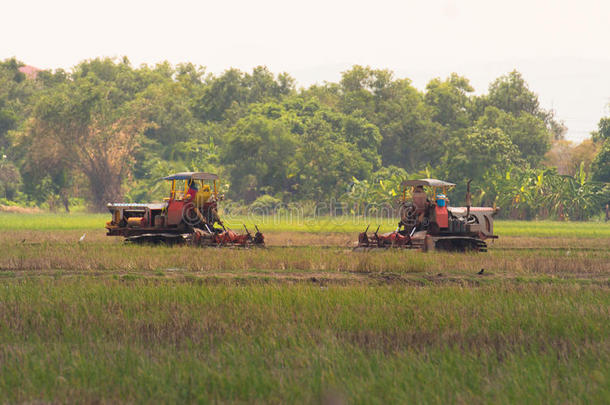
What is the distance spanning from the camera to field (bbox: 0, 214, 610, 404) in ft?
24.8

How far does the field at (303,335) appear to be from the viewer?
7570mm

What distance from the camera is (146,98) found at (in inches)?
3221

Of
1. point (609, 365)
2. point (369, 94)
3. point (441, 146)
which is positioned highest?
point (369, 94)

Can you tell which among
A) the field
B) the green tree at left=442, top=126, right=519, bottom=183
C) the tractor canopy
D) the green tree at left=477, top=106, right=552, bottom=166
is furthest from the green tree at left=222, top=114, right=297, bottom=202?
the field

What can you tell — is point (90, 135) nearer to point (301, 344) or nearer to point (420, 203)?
point (420, 203)

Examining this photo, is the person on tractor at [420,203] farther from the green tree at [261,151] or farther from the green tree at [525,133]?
the green tree at [525,133]

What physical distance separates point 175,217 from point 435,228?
26.4ft

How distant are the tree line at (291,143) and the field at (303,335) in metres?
43.6

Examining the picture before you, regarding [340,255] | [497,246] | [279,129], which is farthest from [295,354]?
[279,129]

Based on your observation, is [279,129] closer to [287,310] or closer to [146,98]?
[146,98]

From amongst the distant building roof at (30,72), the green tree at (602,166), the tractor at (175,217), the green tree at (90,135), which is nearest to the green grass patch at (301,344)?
the tractor at (175,217)

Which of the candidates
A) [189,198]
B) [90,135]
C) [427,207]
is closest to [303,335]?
[427,207]

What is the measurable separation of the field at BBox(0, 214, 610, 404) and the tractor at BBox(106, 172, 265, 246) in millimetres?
6332

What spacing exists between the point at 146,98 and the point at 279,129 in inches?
902
